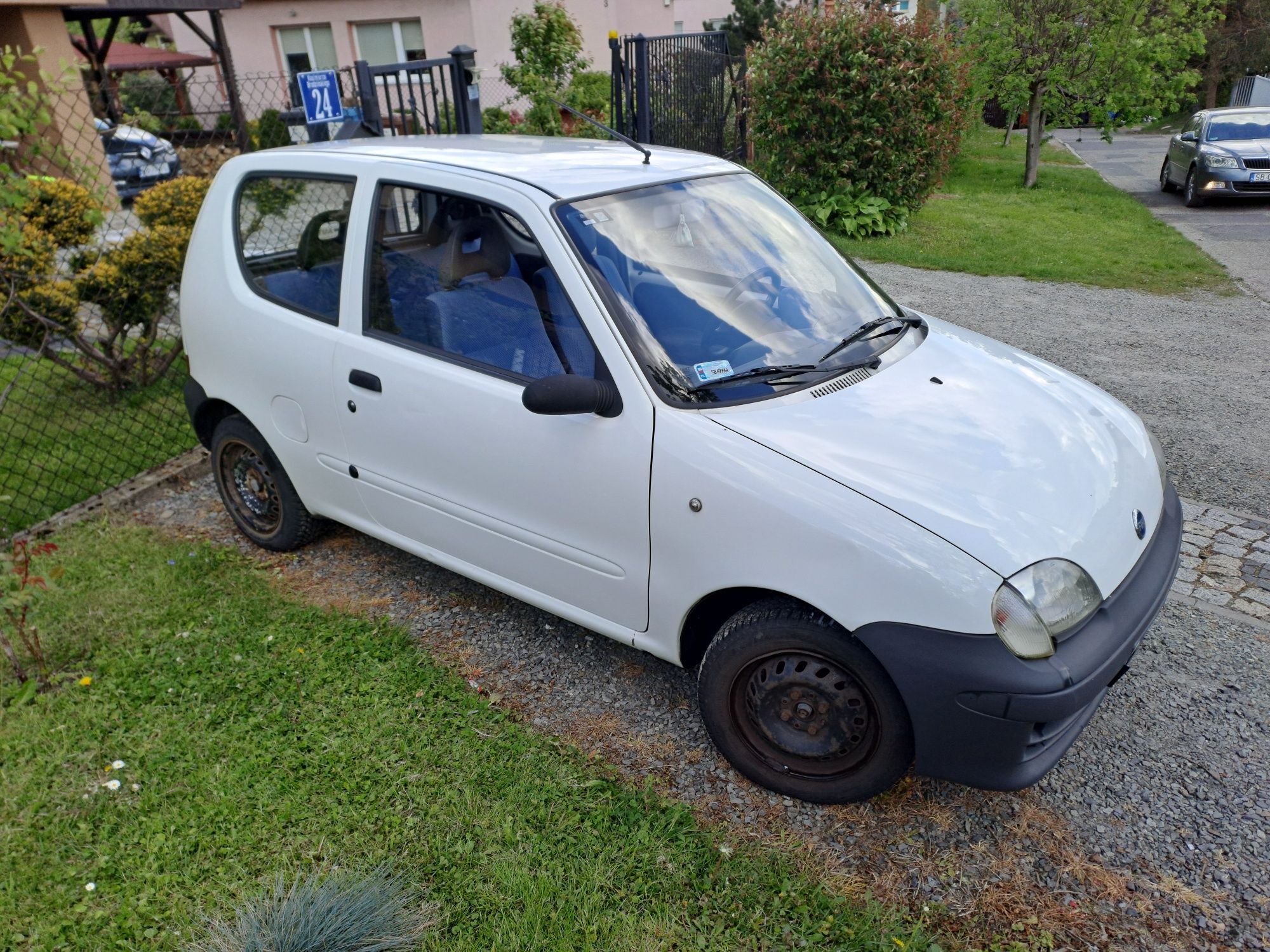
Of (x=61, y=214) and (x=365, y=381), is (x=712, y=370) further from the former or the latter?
(x=61, y=214)

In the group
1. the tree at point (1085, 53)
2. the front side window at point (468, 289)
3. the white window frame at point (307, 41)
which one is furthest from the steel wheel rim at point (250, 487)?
the white window frame at point (307, 41)

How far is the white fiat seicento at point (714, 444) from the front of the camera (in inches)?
97.2

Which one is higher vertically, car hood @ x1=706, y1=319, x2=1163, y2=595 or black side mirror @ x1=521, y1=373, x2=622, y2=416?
black side mirror @ x1=521, y1=373, x2=622, y2=416

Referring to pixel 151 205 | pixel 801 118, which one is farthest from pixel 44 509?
pixel 801 118

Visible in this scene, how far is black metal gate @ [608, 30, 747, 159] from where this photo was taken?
11242 mm

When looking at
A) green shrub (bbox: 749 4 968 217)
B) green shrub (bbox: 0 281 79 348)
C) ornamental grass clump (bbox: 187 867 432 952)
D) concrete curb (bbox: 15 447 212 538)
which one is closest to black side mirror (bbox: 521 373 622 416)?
ornamental grass clump (bbox: 187 867 432 952)

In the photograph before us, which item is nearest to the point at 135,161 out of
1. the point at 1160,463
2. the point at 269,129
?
the point at 269,129

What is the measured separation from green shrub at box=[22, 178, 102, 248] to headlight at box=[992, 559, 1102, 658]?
5795 millimetres

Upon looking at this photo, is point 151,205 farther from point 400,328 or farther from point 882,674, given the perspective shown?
point 882,674

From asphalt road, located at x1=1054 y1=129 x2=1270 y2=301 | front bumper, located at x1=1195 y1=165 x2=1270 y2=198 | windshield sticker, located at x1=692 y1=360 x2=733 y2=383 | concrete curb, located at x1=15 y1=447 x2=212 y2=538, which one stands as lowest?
asphalt road, located at x1=1054 y1=129 x2=1270 y2=301

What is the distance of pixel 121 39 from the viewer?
134 ft

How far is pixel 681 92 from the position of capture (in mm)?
12297

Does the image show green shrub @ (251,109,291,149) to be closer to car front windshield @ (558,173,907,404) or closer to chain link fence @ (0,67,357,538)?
chain link fence @ (0,67,357,538)

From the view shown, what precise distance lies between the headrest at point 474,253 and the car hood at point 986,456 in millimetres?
1056
